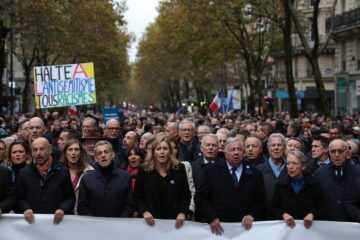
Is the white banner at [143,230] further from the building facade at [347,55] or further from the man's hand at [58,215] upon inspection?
the building facade at [347,55]

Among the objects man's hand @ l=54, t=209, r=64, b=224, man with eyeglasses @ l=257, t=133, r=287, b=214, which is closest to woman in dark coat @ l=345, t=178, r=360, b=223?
man with eyeglasses @ l=257, t=133, r=287, b=214

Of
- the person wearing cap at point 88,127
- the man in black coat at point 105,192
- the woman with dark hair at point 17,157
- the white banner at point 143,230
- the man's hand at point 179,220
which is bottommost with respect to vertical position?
the white banner at point 143,230

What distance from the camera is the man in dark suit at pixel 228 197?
817 centimetres

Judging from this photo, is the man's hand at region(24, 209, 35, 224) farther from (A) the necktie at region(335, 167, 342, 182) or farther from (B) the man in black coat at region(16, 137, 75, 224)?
(A) the necktie at region(335, 167, 342, 182)

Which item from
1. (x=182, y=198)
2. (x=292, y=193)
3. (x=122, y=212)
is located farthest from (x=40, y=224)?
(x=292, y=193)

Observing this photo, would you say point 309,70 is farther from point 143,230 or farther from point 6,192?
point 6,192

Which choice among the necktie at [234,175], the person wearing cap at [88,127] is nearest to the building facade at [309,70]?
the person wearing cap at [88,127]

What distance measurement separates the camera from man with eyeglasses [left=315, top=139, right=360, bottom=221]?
8.61 meters

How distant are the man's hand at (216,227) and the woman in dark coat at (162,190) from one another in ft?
1.04

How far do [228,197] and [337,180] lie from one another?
4.59 ft

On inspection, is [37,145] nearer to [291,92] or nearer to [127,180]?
[127,180]

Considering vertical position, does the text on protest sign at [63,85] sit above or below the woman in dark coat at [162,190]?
above

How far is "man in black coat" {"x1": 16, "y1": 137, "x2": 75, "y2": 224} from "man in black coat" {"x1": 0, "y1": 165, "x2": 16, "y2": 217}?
0.31 feet

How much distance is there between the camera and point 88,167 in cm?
912
